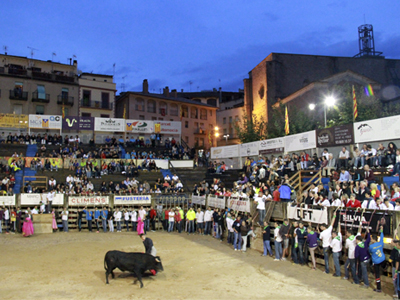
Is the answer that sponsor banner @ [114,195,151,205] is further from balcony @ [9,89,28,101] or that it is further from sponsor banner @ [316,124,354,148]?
balcony @ [9,89,28,101]

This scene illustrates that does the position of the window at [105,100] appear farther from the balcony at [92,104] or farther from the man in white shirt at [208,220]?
the man in white shirt at [208,220]

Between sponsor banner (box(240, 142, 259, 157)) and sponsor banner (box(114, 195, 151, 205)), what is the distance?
9.18 m

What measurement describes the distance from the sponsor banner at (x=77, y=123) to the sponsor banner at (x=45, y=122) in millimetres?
613

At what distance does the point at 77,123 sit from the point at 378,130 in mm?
30997

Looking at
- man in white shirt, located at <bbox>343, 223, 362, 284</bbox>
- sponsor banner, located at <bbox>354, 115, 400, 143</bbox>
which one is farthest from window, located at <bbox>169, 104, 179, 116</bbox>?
man in white shirt, located at <bbox>343, 223, 362, 284</bbox>

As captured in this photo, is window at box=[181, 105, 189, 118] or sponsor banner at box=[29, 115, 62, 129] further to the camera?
window at box=[181, 105, 189, 118]

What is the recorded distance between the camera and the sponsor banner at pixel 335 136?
21.2 meters

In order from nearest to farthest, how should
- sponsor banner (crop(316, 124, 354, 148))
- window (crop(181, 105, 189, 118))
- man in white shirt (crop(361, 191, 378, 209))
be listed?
1. man in white shirt (crop(361, 191, 378, 209))
2. sponsor banner (crop(316, 124, 354, 148))
3. window (crop(181, 105, 189, 118))

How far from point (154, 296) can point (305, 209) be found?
7.17 metres

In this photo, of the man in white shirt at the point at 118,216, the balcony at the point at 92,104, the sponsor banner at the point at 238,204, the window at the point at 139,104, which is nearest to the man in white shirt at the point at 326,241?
the sponsor banner at the point at 238,204

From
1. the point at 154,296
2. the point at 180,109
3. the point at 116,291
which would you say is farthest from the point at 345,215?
the point at 180,109

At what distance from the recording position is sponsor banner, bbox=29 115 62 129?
38906 millimetres

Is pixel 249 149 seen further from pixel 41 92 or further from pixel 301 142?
pixel 41 92

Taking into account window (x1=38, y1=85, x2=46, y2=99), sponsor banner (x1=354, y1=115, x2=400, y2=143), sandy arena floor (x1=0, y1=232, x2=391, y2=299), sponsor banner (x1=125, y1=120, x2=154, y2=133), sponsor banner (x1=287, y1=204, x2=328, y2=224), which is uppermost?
window (x1=38, y1=85, x2=46, y2=99)
